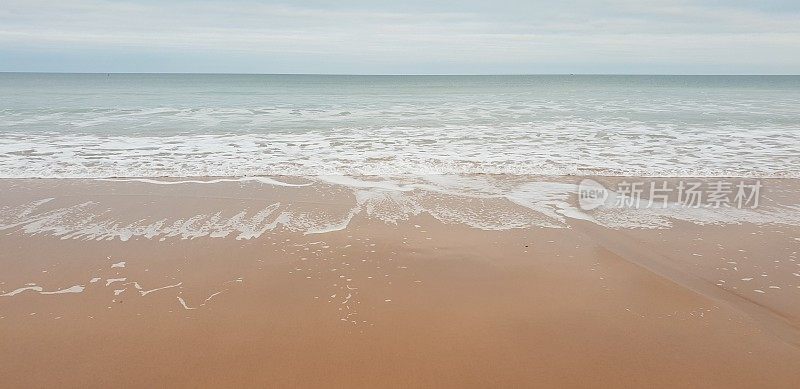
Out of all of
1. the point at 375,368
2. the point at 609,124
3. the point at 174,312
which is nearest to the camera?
the point at 375,368

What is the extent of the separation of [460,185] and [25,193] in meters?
6.74

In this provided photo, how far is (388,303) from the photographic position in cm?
431

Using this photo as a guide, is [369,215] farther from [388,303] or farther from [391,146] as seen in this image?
[391,146]

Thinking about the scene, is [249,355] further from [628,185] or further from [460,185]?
[628,185]

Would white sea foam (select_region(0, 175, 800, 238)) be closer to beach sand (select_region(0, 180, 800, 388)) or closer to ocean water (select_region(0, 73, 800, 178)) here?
beach sand (select_region(0, 180, 800, 388))

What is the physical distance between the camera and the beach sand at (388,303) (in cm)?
336

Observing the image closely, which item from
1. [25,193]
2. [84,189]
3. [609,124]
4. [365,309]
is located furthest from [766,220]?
[609,124]

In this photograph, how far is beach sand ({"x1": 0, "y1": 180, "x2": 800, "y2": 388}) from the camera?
3363 millimetres

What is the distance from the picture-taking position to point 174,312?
4.11 m

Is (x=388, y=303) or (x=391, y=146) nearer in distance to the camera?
(x=388, y=303)

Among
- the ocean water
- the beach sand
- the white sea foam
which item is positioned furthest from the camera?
the ocean water

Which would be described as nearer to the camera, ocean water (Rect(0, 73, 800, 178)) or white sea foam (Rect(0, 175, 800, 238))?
white sea foam (Rect(0, 175, 800, 238))

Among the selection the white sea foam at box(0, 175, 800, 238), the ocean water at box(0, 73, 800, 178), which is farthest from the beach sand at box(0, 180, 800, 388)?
the ocean water at box(0, 73, 800, 178)

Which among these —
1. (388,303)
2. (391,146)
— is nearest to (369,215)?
(388,303)
